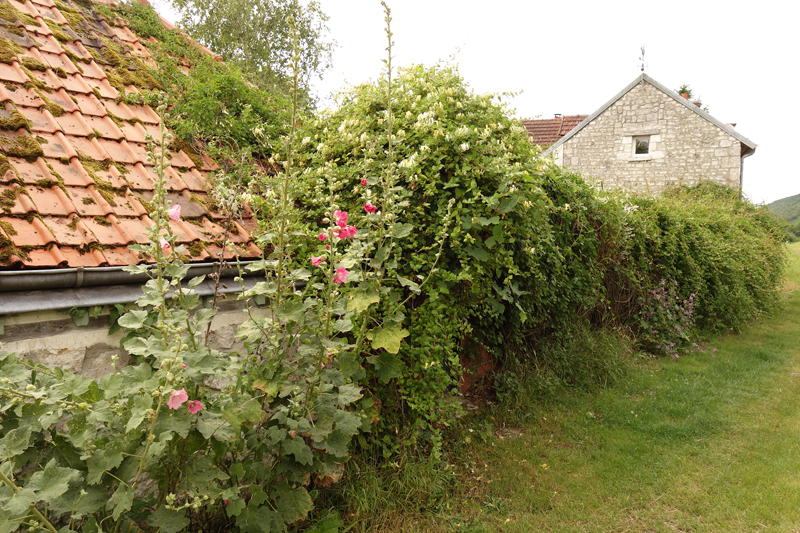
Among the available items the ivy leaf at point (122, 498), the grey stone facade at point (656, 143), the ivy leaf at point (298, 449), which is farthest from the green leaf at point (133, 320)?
the grey stone facade at point (656, 143)

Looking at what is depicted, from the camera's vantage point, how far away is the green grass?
9.48ft

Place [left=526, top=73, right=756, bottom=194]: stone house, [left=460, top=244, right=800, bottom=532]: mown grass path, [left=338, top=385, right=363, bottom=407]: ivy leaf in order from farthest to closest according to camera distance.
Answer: [left=526, top=73, right=756, bottom=194]: stone house, [left=460, top=244, right=800, bottom=532]: mown grass path, [left=338, top=385, right=363, bottom=407]: ivy leaf

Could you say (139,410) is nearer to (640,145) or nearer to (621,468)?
(621,468)

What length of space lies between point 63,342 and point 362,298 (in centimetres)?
149

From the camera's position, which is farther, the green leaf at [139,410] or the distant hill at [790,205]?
the distant hill at [790,205]

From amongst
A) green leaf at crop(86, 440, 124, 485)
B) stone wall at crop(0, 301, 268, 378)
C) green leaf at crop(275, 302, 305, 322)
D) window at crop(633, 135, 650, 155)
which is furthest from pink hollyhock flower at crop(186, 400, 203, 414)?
window at crop(633, 135, 650, 155)

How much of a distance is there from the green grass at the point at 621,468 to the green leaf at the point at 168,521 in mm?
1096

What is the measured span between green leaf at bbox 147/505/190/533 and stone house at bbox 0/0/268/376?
3.13 feet

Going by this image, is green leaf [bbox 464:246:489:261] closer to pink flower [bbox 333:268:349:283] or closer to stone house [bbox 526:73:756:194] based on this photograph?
pink flower [bbox 333:268:349:283]

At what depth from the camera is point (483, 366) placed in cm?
461

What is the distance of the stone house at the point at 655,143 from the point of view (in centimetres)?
1578

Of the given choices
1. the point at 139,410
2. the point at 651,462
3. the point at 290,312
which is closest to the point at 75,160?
the point at 290,312

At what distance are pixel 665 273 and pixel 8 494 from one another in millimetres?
7947

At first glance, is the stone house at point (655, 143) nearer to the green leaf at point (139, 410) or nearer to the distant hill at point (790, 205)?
the green leaf at point (139, 410)
